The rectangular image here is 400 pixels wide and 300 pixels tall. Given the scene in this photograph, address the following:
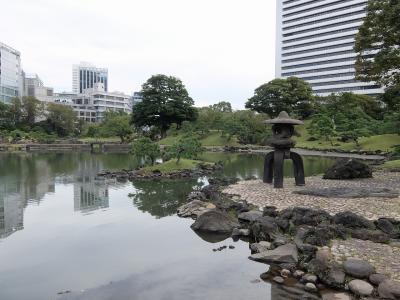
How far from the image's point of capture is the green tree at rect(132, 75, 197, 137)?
64688 mm

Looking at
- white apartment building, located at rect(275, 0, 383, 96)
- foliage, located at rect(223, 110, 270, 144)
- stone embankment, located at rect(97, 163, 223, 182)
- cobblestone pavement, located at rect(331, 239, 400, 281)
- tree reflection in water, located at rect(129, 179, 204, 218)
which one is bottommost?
tree reflection in water, located at rect(129, 179, 204, 218)

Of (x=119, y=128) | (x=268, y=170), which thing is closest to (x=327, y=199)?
(x=268, y=170)

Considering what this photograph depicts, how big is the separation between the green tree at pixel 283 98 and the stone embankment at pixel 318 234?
157ft

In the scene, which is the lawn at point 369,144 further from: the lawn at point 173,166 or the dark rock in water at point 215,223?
the dark rock in water at point 215,223

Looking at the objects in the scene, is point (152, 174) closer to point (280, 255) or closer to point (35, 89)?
point (280, 255)

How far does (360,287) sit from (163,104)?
192 feet

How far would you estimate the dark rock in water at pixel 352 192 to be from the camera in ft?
48.1

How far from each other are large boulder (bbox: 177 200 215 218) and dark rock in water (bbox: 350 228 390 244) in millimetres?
5660

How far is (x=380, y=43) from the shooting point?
71.0 ft

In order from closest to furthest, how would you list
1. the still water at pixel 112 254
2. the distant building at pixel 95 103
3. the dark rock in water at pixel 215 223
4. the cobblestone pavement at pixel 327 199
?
1. the still water at pixel 112 254
2. the dark rock in water at pixel 215 223
3. the cobblestone pavement at pixel 327 199
4. the distant building at pixel 95 103

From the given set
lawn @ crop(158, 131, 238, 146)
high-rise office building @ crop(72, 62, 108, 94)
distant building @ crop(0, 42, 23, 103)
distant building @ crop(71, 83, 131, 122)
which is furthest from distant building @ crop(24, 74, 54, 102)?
lawn @ crop(158, 131, 238, 146)

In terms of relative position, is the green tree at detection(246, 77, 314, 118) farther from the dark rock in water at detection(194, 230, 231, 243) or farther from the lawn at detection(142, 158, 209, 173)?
the dark rock in water at detection(194, 230, 231, 243)

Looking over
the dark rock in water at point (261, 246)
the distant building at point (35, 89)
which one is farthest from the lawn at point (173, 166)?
the distant building at point (35, 89)

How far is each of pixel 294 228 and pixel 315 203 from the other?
3.18 metres
